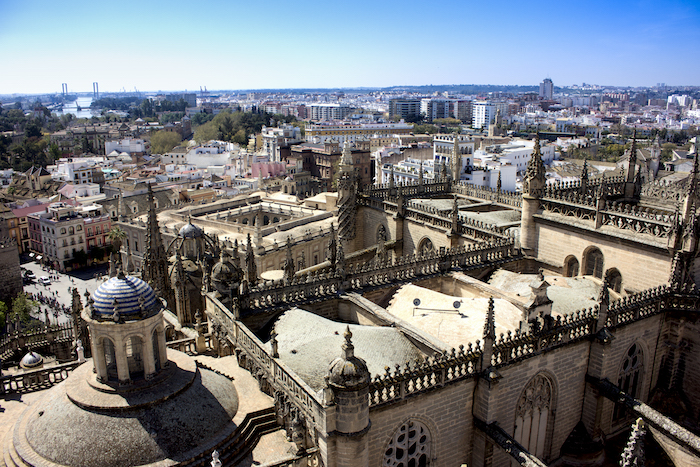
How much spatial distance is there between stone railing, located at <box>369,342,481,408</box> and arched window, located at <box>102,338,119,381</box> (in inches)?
268

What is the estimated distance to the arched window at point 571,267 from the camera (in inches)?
1070

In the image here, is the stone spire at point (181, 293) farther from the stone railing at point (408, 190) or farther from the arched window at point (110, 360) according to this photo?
the stone railing at point (408, 190)

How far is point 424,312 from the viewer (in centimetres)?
2177

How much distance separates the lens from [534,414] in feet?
62.6

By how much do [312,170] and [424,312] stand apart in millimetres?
132507

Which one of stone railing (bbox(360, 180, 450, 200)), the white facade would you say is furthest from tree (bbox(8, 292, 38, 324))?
the white facade

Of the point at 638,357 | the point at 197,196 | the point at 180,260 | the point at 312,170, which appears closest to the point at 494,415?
the point at 638,357

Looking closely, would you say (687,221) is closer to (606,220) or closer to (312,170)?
(606,220)

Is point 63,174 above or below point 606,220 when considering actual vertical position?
below

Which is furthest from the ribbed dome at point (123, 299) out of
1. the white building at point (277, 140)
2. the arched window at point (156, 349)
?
the white building at point (277, 140)

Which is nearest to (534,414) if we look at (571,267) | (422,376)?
(422,376)

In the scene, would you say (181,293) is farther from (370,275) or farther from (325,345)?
(325,345)

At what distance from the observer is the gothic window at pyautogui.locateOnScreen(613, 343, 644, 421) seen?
71.3 feet

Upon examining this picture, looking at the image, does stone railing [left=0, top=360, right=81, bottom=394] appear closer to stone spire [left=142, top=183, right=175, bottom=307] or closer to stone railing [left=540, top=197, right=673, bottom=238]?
stone spire [left=142, top=183, right=175, bottom=307]
